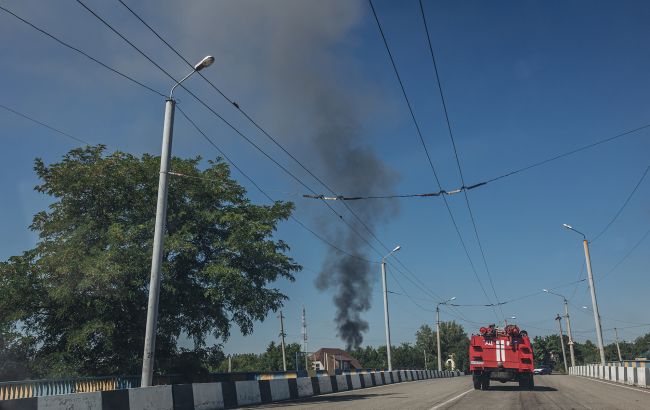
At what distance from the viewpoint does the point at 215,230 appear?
24078mm

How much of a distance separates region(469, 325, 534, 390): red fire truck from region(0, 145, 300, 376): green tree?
344 inches

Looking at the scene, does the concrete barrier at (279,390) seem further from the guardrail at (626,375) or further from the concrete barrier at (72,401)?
the guardrail at (626,375)

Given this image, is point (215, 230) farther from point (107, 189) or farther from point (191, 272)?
point (107, 189)

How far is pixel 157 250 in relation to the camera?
13.4m

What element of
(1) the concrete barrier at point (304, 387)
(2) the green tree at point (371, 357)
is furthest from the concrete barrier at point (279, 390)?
(2) the green tree at point (371, 357)

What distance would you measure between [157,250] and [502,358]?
50.5 feet

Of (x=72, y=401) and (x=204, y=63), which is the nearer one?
(x=72, y=401)

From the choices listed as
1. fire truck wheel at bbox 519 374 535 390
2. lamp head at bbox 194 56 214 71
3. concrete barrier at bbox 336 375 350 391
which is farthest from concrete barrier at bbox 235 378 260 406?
fire truck wheel at bbox 519 374 535 390

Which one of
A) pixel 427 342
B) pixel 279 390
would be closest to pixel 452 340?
pixel 427 342

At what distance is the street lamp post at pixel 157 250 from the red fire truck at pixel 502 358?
13980mm

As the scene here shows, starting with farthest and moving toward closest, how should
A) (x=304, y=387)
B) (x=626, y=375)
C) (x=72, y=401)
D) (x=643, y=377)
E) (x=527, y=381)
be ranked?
(x=626, y=375)
(x=527, y=381)
(x=643, y=377)
(x=304, y=387)
(x=72, y=401)

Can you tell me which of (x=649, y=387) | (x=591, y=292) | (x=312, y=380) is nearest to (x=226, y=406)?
(x=312, y=380)

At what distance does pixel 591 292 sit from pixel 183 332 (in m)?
25.8

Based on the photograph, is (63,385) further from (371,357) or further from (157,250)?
(371,357)
